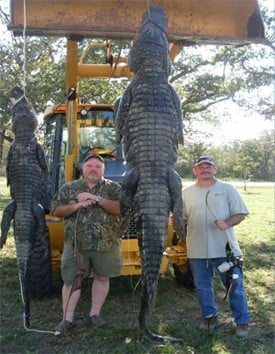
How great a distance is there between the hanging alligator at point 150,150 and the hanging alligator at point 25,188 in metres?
0.84

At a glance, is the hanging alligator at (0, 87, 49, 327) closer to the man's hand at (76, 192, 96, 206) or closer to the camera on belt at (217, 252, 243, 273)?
the man's hand at (76, 192, 96, 206)

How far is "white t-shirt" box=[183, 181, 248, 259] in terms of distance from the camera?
4.54 metres

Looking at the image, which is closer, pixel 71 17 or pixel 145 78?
pixel 145 78

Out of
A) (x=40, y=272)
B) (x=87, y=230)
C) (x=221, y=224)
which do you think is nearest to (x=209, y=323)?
(x=221, y=224)

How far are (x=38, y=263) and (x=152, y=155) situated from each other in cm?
259

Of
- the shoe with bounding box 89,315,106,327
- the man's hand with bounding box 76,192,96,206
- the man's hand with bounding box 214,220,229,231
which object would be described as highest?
the man's hand with bounding box 76,192,96,206

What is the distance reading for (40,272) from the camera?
205 inches

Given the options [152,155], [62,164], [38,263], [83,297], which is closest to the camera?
[152,155]

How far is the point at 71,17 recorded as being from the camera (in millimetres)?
4082

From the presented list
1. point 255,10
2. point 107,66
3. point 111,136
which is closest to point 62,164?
point 111,136

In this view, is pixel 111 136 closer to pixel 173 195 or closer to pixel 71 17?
pixel 71 17

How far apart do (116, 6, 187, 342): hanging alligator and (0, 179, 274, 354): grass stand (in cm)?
110

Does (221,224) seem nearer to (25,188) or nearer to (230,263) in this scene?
(230,263)

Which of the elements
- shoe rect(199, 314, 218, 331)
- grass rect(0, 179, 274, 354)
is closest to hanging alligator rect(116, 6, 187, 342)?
grass rect(0, 179, 274, 354)
